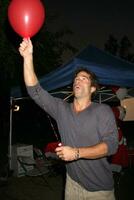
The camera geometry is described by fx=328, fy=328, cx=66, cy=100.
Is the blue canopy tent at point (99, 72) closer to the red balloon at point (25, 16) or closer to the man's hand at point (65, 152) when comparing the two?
the red balloon at point (25, 16)

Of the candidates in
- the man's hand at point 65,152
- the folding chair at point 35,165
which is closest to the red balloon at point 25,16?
the man's hand at point 65,152

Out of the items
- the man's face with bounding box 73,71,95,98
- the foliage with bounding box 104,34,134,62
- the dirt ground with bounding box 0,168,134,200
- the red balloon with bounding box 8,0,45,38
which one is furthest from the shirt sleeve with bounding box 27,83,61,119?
the foliage with bounding box 104,34,134,62

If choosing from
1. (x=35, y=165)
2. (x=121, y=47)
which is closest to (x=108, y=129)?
(x=35, y=165)

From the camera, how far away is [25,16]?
3.27 meters

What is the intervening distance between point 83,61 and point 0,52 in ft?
22.8

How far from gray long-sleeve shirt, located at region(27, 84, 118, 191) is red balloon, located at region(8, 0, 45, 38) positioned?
Result: 0.69 metres

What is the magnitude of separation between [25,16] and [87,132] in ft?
4.45

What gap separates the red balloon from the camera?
325 centimetres

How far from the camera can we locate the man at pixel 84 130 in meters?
2.72

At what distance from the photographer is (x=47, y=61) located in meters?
13.4

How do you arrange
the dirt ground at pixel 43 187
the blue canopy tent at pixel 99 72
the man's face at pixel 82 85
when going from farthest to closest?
the dirt ground at pixel 43 187
the blue canopy tent at pixel 99 72
the man's face at pixel 82 85

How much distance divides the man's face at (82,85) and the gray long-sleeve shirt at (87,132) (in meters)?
0.13

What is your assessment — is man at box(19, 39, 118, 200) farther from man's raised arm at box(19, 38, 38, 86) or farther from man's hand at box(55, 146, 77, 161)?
man's hand at box(55, 146, 77, 161)

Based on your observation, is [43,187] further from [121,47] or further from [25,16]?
[121,47]
